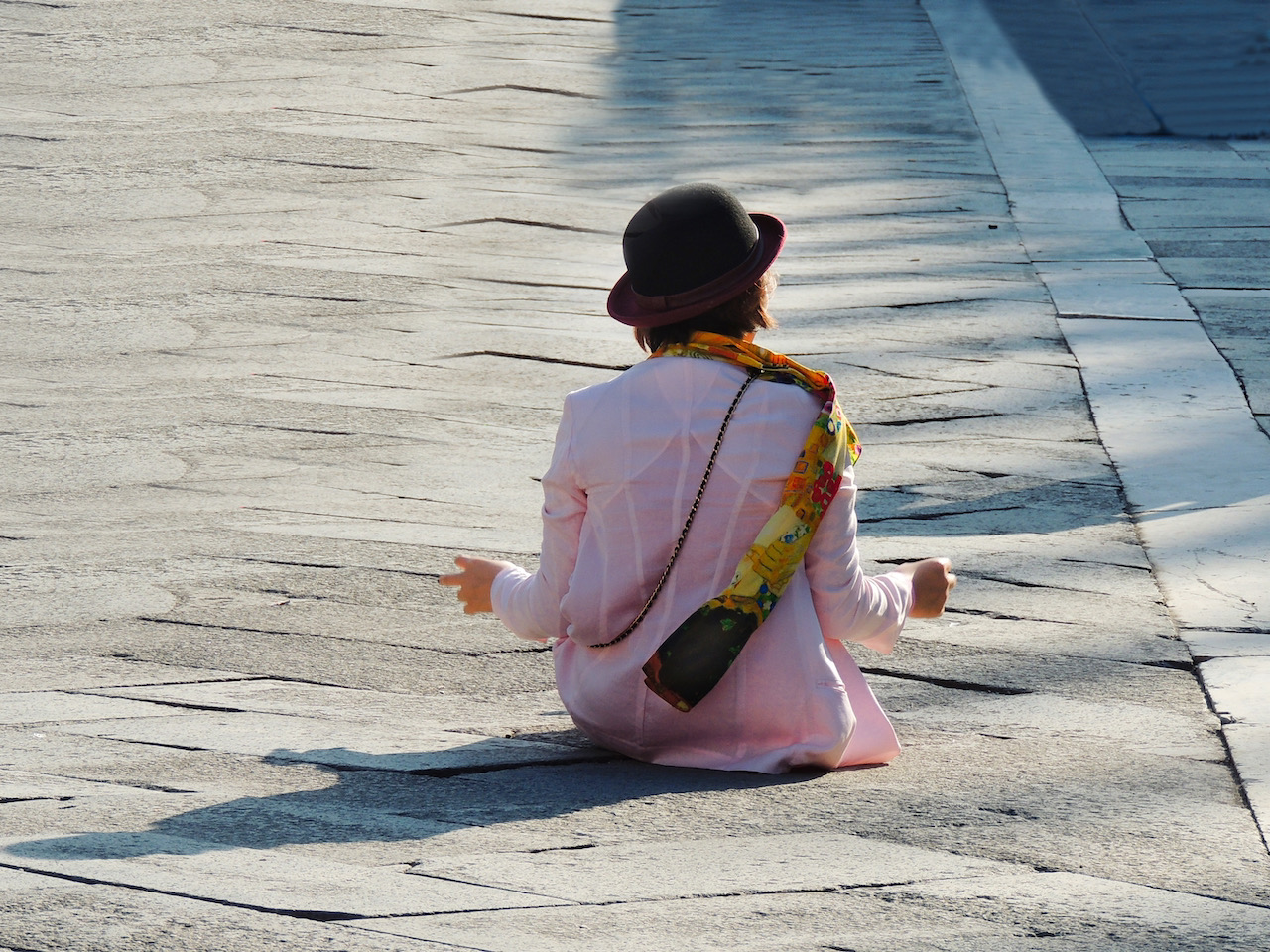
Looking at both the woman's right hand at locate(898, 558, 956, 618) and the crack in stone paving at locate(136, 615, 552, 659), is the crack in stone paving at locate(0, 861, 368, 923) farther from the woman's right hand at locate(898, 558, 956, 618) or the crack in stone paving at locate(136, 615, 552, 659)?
the crack in stone paving at locate(136, 615, 552, 659)

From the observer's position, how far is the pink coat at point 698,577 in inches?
85.2

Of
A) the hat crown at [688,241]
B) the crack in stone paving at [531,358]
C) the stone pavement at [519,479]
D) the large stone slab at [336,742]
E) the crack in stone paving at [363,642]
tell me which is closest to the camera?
the stone pavement at [519,479]

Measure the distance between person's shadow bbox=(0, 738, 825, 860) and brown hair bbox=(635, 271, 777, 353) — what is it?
0.66 meters

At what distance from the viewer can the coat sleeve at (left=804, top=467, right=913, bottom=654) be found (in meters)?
2.18

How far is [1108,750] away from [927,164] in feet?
17.9

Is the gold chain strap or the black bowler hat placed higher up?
the black bowler hat

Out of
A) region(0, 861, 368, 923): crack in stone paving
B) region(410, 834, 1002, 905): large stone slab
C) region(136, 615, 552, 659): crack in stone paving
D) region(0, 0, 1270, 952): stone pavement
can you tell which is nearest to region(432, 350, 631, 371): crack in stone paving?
region(0, 0, 1270, 952): stone pavement

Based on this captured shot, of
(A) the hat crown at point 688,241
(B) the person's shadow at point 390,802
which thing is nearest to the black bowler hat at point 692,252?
(A) the hat crown at point 688,241

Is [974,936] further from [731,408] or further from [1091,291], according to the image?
[1091,291]

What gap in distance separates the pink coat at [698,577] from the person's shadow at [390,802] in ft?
0.27

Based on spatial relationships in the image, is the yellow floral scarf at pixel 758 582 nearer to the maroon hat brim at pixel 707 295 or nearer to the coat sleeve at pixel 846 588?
the coat sleeve at pixel 846 588

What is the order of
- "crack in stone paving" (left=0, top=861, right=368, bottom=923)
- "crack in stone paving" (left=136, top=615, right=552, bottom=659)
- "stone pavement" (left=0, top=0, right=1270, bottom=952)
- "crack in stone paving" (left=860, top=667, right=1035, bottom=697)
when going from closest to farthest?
"crack in stone paving" (left=0, top=861, right=368, bottom=923), "stone pavement" (left=0, top=0, right=1270, bottom=952), "crack in stone paving" (left=860, top=667, right=1035, bottom=697), "crack in stone paving" (left=136, top=615, right=552, bottom=659)

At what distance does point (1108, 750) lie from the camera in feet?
7.52

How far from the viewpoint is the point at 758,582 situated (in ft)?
7.00
